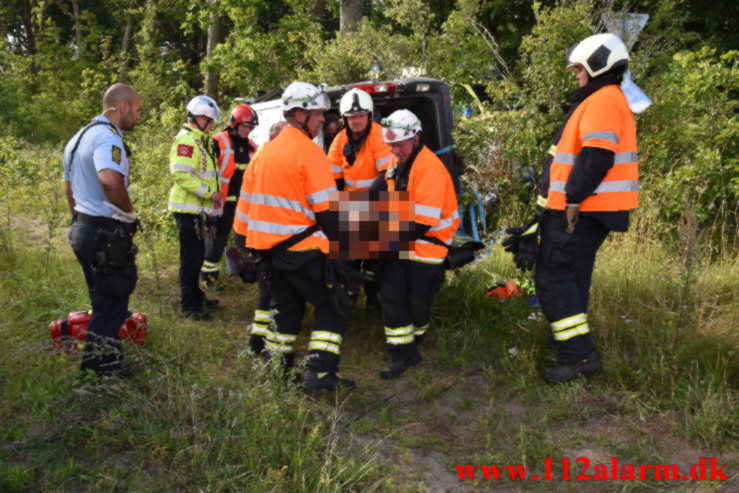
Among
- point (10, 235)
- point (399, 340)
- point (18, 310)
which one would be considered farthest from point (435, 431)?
point (10, 235)

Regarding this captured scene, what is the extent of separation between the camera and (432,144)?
5801mm

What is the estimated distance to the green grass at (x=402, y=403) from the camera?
296 centimetres

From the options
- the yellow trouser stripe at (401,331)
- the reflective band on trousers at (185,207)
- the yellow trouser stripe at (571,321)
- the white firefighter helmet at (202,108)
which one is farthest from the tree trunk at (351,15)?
the yellow trouser stripe at (571,321)

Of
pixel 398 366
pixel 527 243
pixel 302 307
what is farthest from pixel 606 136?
pixel 302 307

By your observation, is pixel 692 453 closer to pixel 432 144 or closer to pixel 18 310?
pixel 432 144

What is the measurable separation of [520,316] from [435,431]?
1.47 metres

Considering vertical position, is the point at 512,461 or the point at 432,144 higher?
the point at 432,144

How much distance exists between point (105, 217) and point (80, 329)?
3.43 ft

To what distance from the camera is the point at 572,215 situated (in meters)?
3.78

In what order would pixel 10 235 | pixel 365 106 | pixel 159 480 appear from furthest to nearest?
1. pixel 10 235
2. pixel 365 106
3. pixel 159 480

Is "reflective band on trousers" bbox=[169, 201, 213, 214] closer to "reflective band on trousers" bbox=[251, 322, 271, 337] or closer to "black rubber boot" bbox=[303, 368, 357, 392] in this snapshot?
"reflective band on trousers" bbox=[251, 322, 271, 337]

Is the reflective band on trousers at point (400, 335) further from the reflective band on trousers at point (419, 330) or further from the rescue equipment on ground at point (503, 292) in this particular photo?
the rescue equipment on ground at point (503, 292)

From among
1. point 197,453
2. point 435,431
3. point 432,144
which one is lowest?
point 435,431

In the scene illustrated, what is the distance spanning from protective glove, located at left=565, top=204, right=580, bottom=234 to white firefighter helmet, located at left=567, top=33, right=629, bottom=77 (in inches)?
34.7
